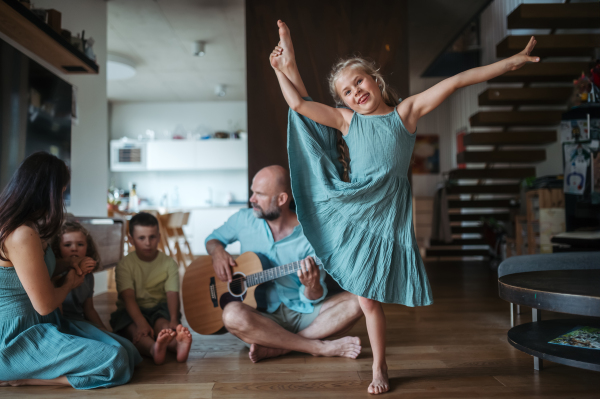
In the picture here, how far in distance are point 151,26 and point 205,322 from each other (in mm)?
3499

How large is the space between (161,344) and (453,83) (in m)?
1.43

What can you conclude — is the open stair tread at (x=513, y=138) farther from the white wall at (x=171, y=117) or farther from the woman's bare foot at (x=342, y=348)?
the woman's bare foot at (x=342, y=348)

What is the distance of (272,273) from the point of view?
1.82 metres

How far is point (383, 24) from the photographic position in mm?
3166

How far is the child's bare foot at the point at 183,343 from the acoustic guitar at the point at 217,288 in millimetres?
206

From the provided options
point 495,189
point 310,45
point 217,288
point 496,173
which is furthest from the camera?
point 495,189

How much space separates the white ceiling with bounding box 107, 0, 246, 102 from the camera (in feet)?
13.5

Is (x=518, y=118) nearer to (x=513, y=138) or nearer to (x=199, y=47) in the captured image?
(x=513, y=138)

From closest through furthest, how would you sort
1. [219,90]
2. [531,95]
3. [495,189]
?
[531,95] < [495,189] < [219,90]

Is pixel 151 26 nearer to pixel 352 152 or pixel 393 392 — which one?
pixel 352 152

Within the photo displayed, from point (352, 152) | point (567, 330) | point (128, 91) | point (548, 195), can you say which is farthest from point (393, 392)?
point (128, 91)

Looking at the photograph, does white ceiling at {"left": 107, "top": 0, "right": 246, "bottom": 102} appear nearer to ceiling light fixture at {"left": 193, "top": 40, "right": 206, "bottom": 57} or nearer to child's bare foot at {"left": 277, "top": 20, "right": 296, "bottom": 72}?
ceiling light fixture at {"left": 193, "top": 40, "right": 206, "bottom": 57}

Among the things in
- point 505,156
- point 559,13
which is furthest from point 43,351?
point 505,156

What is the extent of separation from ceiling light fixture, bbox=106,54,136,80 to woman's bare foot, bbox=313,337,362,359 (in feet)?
15.0
